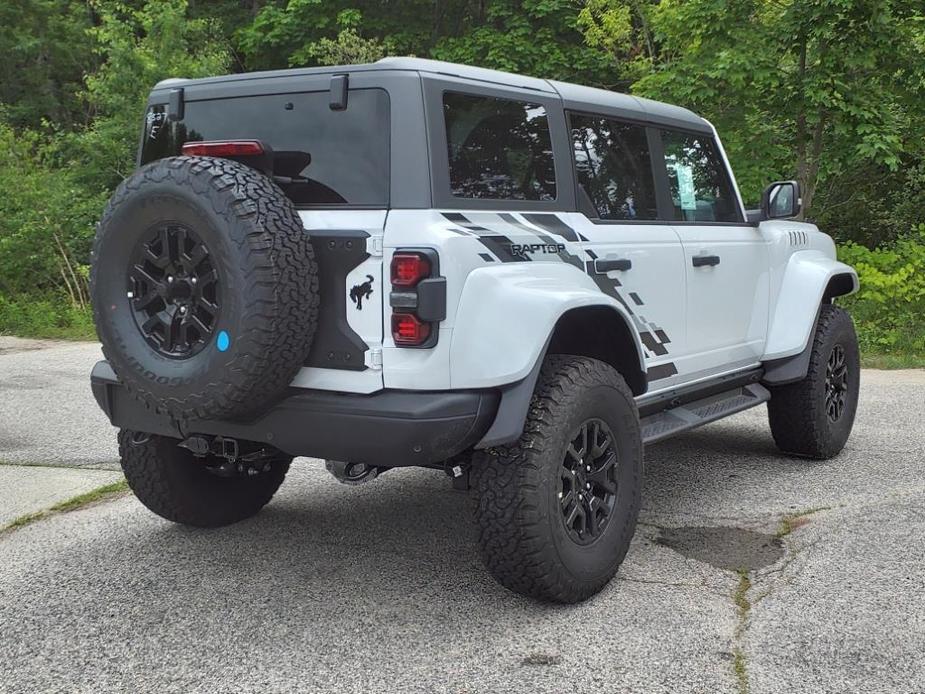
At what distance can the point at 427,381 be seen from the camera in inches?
125

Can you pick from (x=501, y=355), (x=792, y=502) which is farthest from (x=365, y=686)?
(x=792, y=502)

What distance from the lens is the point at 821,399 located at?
18.2 feet

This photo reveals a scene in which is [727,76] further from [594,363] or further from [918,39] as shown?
[594,363]

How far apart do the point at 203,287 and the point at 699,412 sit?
2.65 m

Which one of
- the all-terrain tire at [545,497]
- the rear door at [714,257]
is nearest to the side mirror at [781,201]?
the rear door at [714,257]

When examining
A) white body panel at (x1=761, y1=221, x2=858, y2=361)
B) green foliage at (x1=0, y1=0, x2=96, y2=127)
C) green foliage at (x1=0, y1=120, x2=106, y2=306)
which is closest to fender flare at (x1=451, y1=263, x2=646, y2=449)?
white body panel at (x1=761, y1=221, x2=858, y2=361)

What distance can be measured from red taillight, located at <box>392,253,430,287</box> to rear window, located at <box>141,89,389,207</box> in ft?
0.82

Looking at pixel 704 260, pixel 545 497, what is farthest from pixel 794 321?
pixel 545 497

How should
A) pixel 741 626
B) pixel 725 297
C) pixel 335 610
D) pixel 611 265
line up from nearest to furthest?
pixel 741 626
pixel 335 610
pixel 611 265
pixel 725 297

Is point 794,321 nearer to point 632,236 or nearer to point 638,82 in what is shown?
point 632,236

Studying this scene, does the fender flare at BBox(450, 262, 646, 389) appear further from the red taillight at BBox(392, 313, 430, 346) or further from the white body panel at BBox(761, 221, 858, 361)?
the white body panel at BBox(761, 221, 858, 361)

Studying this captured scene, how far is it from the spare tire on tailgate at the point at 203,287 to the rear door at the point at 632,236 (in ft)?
4.34

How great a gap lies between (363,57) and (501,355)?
1577 centimetres

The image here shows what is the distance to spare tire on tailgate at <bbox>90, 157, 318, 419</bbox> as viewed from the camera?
3.06 meters
